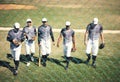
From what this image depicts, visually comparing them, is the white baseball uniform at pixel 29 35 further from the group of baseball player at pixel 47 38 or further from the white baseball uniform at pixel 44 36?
the white baseball uniform at pixel 44 36

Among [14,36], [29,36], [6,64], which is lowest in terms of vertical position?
[6,64]

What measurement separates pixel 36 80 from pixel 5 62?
8.52ft

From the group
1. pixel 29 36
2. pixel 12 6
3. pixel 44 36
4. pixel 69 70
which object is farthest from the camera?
pixel 12 6

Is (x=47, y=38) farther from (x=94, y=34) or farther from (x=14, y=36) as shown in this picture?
(x=94, y=34)

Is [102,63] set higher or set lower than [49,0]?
lower

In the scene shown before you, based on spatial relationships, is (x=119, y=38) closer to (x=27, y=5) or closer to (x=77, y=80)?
(x=77, y=80)

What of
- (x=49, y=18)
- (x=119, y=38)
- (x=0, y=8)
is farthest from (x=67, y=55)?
(x=0, y=8)

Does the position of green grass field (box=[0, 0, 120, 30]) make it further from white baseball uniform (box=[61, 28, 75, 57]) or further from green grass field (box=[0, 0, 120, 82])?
white baseball uniform (box=[61, 28, 75, 57])

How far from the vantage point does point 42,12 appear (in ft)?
79.7

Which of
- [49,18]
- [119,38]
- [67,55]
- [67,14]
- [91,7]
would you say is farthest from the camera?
[91,7]

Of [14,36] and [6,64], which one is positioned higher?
[14,36]

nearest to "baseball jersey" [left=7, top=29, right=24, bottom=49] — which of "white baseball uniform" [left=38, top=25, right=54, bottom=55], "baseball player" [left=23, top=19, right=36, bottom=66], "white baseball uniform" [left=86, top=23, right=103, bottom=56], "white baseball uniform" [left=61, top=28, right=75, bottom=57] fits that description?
"baseball player" [left=23, top=19, right=36, bottom=66]

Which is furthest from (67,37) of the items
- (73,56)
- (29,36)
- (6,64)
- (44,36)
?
(6,64)

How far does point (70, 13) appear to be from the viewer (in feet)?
78.8
